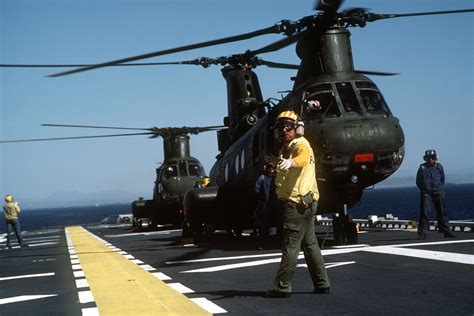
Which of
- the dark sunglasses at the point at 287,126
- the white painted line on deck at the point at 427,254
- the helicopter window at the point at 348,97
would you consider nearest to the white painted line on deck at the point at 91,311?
the dark sunglasses at the point at 287,126

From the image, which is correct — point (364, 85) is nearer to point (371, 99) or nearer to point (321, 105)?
point (371, 99)

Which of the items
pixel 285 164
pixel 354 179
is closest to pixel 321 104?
pixel 354 179

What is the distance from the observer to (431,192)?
14.2 metres

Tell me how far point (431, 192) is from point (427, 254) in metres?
4.29

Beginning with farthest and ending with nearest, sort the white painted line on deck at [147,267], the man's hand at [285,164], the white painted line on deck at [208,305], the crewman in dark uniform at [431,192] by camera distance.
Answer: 1. the crewman in dark uniform at [431,192]
2. the white painted line on deck at [147,267]
3. the man's hand at [285,164]
4. the white painted line on deck at [208,305]

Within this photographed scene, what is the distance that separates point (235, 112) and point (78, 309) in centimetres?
1234

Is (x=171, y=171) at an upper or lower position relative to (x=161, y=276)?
upper

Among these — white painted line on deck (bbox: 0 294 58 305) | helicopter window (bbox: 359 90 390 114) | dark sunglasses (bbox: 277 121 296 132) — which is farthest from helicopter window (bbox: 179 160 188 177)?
dark sunglasses (bbox: 277 121 296 132)

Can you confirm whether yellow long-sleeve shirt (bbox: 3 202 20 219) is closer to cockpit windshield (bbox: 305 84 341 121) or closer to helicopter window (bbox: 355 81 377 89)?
cockpit windshield (bbox: 305 84 341 121)

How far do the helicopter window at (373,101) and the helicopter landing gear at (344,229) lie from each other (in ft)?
6.97

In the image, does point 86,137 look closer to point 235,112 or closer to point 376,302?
point 235,112

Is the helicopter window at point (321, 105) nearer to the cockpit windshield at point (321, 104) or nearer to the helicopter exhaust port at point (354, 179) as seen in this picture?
the cockpit windshield at point (321, 104)

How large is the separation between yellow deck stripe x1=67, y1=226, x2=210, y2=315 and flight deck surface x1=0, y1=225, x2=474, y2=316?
0.01m

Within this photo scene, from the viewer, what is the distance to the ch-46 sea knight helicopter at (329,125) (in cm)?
1170
